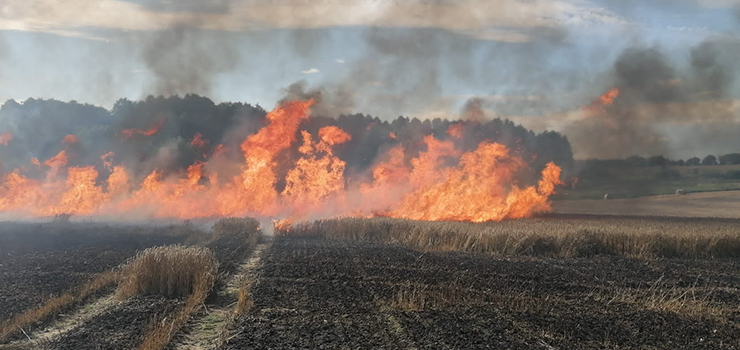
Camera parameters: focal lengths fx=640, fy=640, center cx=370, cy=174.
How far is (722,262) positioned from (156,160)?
5310 centimetres

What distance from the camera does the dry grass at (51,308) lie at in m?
13.2

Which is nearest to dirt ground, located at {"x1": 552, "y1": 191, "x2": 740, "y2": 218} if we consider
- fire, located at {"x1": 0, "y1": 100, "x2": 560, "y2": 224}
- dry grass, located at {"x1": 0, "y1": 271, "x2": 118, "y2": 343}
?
fire, located at {"x1": 0, "y1": 100, "x2": 560, "y2": 224}

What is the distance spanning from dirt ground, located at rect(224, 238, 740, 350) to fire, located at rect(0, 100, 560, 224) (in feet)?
58.1

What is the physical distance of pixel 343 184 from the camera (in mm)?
50000

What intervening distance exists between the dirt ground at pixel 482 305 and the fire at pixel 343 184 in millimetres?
17710

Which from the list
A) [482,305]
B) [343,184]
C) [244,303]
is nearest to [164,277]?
[244,303]

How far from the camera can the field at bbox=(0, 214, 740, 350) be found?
12461 mm

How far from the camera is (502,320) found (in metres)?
13.9

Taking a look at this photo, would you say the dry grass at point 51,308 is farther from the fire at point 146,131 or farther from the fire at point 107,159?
the fire at point 146,131

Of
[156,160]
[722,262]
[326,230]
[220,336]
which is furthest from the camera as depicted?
[156,160]

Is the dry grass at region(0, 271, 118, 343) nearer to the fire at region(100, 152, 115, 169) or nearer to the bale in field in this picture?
the bale in field

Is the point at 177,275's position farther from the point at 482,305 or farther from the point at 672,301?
the point at 672,301

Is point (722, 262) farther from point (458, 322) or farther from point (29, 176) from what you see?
point (29, 176)

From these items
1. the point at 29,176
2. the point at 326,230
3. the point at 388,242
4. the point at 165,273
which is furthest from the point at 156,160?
the point at 165,273
